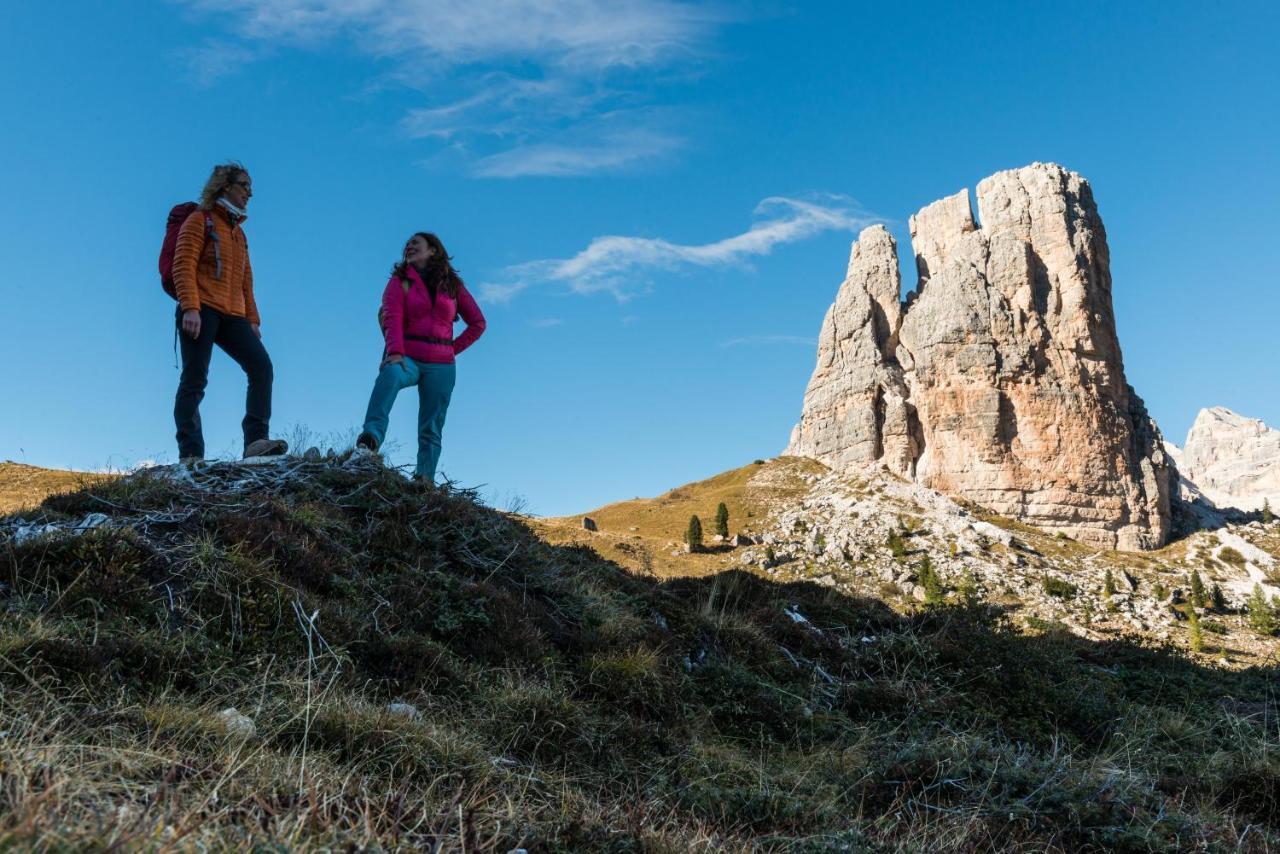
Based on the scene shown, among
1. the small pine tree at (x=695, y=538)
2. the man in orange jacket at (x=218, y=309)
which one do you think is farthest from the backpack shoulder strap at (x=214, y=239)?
the small pine tree at (x=695, y=538)

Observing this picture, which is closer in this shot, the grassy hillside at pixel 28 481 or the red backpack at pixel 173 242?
the red backpack at pixel 173 242

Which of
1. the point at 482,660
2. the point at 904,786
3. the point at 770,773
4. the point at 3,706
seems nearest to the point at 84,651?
the point at 3,706

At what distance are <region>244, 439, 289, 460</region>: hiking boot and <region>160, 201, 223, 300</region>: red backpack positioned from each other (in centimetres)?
162

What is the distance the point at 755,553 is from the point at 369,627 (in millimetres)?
62727

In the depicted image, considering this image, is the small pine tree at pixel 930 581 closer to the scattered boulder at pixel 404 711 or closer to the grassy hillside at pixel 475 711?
the grassy hillside at pixel 475 711

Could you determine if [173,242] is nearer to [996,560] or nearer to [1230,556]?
[996,560]

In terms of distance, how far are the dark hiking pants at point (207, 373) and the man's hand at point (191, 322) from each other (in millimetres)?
151

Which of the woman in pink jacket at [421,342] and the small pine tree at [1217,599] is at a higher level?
the woman in pink jacket at [421,342]

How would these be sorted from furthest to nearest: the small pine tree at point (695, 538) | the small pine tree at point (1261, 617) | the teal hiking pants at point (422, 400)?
1. the small pine tree at point (695, 538)
2. the small pine tree at point (1261, 617)
3. the teal hiking pants at point (422, 400)

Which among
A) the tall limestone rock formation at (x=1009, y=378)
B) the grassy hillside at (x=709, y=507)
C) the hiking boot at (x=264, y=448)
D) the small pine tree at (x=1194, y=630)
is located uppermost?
the tall limestone rock formation at (x=1009, y=378)

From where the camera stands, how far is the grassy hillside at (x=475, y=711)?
3.14 metres

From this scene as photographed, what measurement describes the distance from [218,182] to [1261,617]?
5933 cm

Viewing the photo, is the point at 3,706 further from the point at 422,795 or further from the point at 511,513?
the point at 511,513

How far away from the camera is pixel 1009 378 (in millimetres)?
82625
